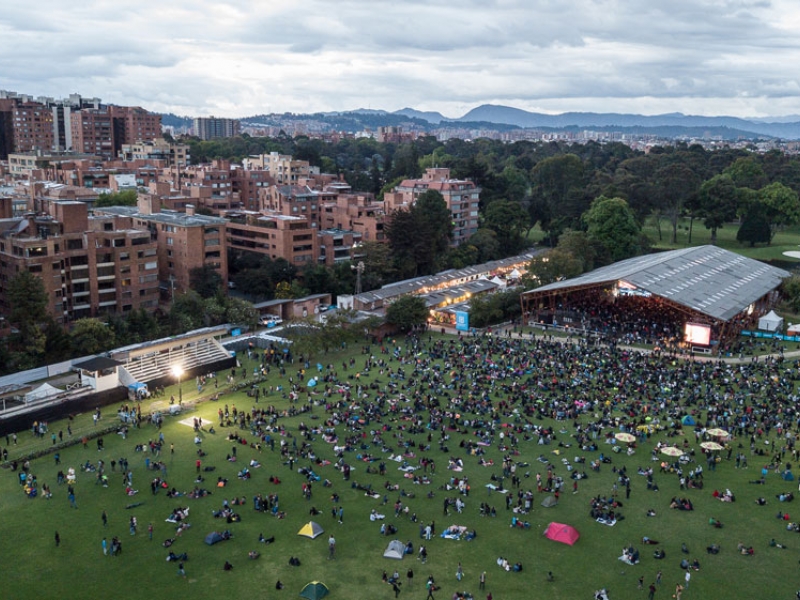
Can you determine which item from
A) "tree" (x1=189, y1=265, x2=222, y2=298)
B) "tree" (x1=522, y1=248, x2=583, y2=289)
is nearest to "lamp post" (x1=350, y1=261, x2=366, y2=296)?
"tree" (x1=189, y1=265, x2=222, y2=298)

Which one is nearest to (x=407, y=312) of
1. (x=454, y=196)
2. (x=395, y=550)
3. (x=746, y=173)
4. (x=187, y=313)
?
(x=187, y=313)

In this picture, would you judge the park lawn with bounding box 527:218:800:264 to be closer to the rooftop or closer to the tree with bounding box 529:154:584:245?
the tree with bounding box 529:154:584:245

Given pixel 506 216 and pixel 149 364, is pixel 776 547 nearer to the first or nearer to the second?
pixel 149 364

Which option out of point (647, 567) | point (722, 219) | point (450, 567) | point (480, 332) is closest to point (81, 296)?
point (480, 332)

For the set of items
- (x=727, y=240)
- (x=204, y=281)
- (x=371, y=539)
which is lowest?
(x=371, y=539)

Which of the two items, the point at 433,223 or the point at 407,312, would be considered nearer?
the point at 407,312

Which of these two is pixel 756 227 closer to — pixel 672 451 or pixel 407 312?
pixel 407 312
